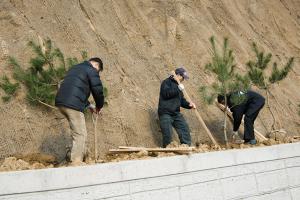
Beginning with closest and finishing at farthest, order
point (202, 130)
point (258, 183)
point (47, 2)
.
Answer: point (258, 183)
point (202, 130)
point (47, 2)

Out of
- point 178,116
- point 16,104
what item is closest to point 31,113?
point 16,104

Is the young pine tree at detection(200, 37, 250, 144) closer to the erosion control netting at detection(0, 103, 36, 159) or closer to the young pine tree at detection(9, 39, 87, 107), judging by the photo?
the young pine tree at detection(9, 39, 87, 107)

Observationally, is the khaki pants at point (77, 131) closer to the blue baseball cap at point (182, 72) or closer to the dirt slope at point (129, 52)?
the dirt slope at point (129, 52)

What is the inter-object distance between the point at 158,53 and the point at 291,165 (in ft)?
13.4

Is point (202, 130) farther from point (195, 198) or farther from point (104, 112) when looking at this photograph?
point (195, 198)

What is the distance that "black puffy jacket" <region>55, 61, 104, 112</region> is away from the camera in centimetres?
519

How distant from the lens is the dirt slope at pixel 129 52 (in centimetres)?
661

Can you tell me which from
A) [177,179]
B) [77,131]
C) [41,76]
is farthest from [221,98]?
[77,131]

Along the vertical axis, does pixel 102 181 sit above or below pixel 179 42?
below

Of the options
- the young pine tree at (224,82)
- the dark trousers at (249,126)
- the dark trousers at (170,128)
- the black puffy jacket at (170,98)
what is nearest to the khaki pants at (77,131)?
the dark trousers at (170,128)

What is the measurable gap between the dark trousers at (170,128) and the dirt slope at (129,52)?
1.61 ft

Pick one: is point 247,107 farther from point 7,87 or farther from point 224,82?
point 7,87

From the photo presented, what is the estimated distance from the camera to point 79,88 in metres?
5.24

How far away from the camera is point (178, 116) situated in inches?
281
